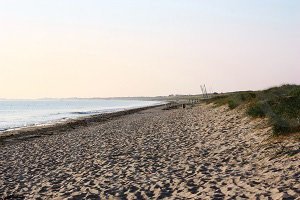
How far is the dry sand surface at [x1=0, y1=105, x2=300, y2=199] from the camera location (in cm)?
872

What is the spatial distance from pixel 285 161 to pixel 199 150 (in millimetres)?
4739

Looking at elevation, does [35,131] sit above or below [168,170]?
below

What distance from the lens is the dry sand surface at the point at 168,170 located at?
28.6ft

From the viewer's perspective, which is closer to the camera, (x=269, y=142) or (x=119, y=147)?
(x=269, y=142)

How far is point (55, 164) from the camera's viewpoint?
1485 centimetres

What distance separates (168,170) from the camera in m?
11.4

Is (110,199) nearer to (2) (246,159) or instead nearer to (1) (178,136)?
(2) (246,159)

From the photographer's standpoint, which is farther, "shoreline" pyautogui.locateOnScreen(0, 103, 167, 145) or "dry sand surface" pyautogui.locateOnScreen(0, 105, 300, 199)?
"shoreline" pyautogui.locateOnScreen(0, 103, 167, 145)

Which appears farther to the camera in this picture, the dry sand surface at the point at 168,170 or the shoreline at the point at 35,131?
the shoreline at the point at 35,131

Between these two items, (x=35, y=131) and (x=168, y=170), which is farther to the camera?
(x=35, y=131)

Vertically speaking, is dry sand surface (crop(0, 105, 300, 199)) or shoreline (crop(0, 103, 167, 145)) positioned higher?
dry sand surface (crop(0, 105, 300, 199))

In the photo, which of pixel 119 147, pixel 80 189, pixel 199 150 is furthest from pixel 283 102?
pixel 80 189

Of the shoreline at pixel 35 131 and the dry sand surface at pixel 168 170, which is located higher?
the dry sand surface at pixel 168 170

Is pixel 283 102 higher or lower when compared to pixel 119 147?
higher
